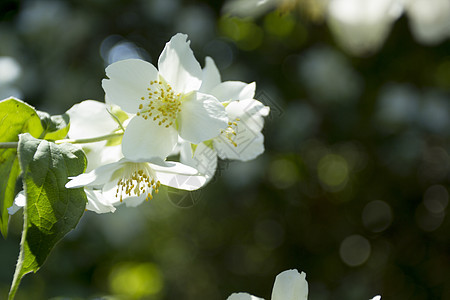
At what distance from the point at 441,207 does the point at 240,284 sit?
58.1 inches

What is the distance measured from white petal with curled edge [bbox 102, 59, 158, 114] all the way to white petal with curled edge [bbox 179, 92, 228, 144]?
8 cm

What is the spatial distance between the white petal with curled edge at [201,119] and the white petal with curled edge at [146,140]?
26mm

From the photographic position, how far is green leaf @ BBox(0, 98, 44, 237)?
2.46 ft

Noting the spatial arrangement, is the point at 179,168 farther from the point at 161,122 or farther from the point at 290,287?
the point at 290,287

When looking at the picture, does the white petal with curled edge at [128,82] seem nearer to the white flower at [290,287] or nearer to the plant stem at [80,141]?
the plant stem at [80,141]

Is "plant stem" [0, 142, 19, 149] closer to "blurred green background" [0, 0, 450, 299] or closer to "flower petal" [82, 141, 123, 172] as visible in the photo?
"flower petal" [82, 141, 123, 172]

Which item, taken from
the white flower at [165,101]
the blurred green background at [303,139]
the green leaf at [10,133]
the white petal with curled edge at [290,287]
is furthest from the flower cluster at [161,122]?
the blurred green background at [303,139]

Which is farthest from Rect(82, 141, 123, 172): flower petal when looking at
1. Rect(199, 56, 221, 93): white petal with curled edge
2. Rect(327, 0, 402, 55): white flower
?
Rect(327, 0, 402, 55): white flower

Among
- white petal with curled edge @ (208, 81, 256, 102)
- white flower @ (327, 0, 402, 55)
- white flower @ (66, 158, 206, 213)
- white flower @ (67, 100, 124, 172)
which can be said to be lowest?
white flower @ (66, 158, 206, 213)

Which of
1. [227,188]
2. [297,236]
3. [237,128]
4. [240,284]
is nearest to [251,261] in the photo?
[240,284]

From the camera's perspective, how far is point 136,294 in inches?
141

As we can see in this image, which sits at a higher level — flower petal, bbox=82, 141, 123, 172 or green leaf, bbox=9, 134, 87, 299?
green leaf, bbox=9, 134, 87, 299

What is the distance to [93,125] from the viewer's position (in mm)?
894

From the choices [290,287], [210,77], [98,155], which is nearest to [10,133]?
[98,155]
